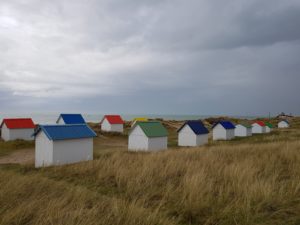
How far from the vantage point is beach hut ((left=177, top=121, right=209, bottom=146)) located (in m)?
34.2

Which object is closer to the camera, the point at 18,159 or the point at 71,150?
the point at 71,150

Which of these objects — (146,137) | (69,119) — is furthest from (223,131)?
(69,119)

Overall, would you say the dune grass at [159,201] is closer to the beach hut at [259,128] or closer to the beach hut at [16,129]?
the beach hut at [16,129]

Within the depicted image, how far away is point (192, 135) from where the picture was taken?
34.3 m

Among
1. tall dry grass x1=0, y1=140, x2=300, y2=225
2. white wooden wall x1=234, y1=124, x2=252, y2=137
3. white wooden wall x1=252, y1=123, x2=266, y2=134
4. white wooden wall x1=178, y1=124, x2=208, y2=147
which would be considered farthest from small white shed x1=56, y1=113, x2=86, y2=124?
white wooden wall x1=252, y1=123, x2=266, y2=134

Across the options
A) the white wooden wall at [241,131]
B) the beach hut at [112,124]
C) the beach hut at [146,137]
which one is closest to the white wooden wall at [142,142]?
the beach hut at [146,137]

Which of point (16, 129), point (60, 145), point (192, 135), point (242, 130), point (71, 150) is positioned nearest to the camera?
point (60, 145)

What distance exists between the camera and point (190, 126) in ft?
114

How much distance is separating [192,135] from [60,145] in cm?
1944

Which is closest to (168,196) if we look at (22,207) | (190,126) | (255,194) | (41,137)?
(255,194)

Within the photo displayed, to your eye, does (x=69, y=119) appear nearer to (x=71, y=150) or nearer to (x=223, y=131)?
(x=71, y=150)

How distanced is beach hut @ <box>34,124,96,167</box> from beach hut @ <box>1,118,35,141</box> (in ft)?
59.5

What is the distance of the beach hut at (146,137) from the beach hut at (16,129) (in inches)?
625

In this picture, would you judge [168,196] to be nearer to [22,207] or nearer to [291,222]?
[291,222]
